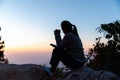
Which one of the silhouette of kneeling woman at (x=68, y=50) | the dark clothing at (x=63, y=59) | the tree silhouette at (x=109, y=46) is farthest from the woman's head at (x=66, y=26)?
the tree silhouette at (x=109, y=46)

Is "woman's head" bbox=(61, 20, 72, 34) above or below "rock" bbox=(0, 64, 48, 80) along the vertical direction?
above

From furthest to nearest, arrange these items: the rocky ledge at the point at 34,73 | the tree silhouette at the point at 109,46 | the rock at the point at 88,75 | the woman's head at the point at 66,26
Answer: the tree silhouette at the point at 109,46 → the woman's head at the point at 66,26 → the rocky ledge at the point at 34,73 → the rock at the point at 88,75

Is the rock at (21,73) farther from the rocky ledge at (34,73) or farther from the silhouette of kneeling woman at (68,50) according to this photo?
the silhouette of kneeling woman at (68,50)

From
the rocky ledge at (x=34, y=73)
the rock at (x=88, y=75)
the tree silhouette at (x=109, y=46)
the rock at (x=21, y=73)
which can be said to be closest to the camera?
the rock at (x=88, y=75)

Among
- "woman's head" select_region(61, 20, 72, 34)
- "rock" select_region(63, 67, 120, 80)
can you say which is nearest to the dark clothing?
"rock" select_region(63, 67, 120, 80)

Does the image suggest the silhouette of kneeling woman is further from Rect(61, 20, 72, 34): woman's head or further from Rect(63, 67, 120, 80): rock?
Rect(63, 67, 120, 80): rock

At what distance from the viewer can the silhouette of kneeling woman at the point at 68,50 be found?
9.30 metres

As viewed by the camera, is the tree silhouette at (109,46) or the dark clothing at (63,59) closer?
the dark clothing at (63,59)

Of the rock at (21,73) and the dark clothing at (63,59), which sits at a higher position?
the dark clothing at (63,59)

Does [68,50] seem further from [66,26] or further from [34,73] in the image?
[34,73]

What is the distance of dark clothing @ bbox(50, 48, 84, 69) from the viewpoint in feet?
30.5

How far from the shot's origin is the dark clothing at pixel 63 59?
9281mm

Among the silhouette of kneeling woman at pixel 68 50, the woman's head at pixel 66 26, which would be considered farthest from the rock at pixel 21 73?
the woman's head at pixel 66 26

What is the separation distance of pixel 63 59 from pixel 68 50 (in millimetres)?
290
